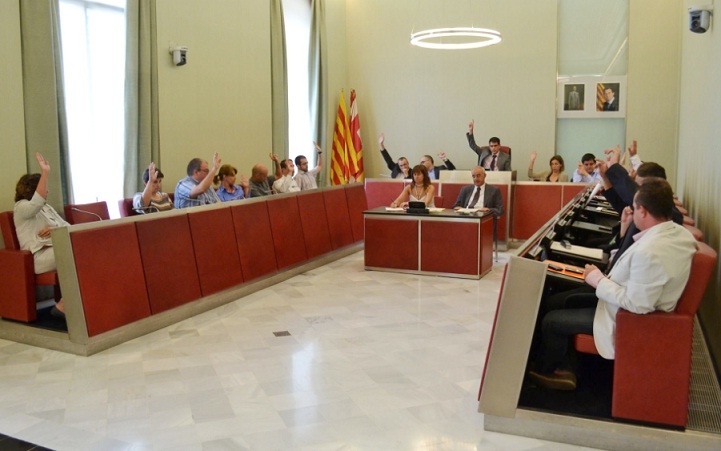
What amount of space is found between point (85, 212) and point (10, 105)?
51.3 inches

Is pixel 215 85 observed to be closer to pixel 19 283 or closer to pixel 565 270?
pixel 19 283

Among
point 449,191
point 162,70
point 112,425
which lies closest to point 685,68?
point 449,191

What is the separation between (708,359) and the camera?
4.61 m

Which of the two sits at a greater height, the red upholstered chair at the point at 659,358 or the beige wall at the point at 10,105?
the beige wall at the point at 10,105

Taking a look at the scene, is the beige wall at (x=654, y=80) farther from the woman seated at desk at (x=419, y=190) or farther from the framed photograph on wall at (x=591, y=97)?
the woman seated at desk at (x=419, y=190)

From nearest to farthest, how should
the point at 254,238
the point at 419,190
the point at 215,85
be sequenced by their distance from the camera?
A: the point at 254,238 → the point at 419,190 → the point at 215,85

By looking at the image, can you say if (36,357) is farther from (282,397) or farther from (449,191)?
(449,191)

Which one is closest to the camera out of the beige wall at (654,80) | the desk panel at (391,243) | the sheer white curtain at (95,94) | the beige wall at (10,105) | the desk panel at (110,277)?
the desk panel at (110,277)

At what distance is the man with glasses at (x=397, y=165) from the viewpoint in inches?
432

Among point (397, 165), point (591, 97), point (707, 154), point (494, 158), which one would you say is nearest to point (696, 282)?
point (707, 154)

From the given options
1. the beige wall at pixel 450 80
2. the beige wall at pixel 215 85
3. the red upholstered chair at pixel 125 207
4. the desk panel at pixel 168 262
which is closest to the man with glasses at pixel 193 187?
the red upholstered chair at pixel 125 207

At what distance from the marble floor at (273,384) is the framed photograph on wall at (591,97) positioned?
6.78 meters

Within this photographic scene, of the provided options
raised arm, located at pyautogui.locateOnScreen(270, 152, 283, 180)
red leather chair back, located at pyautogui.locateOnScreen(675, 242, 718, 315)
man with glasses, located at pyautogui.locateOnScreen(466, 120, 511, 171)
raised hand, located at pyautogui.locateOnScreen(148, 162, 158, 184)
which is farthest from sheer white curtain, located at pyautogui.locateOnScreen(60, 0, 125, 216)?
red leather chair back, located at pyautogui.locateOnScreen(675, 242, 718, 315)

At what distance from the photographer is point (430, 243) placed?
7.96 m
